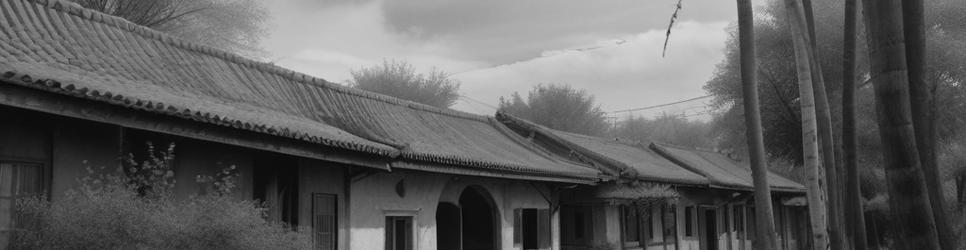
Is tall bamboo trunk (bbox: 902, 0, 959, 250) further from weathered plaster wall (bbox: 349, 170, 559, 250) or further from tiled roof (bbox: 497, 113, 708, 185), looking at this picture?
tiled roof (bbox: 497, 113, 708, 185)

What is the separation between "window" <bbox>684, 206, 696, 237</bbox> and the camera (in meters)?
23.0

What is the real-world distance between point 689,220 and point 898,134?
18.2 meters

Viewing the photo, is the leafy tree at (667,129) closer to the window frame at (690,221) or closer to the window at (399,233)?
the window frame at (690,221)

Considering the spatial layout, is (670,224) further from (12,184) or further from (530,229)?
(12,184)

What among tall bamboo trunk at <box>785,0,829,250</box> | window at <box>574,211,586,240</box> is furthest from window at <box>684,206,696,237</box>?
tall bamboo trunk at <box>785,0,829,250</box>

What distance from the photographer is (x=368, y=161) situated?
33.5 ft

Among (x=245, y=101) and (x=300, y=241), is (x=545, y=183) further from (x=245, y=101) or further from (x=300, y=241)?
(x=300, y=241)

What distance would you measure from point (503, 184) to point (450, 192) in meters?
1.50

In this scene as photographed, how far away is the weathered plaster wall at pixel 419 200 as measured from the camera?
11.6 metres

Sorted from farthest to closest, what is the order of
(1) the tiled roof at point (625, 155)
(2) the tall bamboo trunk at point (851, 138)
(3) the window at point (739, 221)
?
1. (3) the window at point (739, 221)
2. (1) the tiled roof at point (625, 155)
3. (2) the tall bamboo trunk at point (851, 138)

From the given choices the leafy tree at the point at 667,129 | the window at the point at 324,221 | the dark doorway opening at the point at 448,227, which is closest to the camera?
the window at the point at 324,221

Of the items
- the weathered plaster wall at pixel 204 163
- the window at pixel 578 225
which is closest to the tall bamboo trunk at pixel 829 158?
the weathered plaster wall at pixel 204 163

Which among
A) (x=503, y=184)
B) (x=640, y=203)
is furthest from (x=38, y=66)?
(x=640, y=203)

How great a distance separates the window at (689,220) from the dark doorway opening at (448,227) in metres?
9.51
